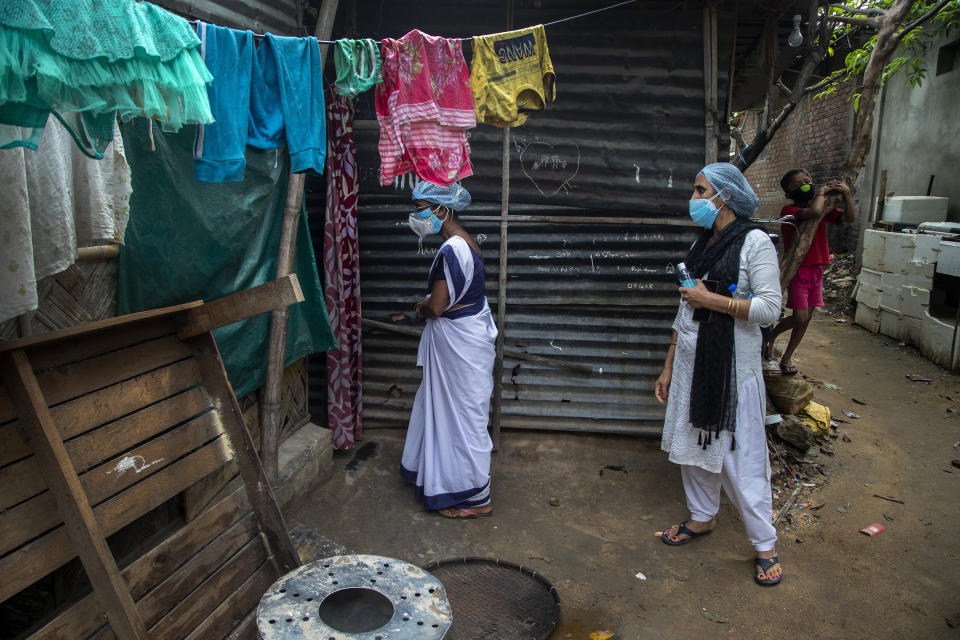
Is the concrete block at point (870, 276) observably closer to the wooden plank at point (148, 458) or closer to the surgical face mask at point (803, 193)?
the surgical face mask at point (803, 193)

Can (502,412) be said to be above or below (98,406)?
below

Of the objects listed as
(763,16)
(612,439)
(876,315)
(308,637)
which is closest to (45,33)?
(308,637)

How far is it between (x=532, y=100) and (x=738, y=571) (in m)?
3.07

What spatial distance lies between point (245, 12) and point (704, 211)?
2.77 m

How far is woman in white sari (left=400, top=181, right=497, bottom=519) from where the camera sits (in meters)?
3.83

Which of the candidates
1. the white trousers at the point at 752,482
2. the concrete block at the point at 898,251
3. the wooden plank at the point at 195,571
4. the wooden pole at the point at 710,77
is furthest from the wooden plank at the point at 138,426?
the concrete block at the point at 898,251

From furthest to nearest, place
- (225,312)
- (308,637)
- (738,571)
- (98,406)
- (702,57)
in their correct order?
(702,57) → (738,571) → (225,312) → (98,406) → (308,637)

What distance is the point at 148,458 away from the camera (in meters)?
2.28

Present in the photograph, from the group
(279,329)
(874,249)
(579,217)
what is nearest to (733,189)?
(579,217)

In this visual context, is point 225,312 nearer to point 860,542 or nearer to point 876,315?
point 860,542

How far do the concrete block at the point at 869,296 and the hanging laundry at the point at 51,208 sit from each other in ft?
30.4

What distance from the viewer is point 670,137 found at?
4715 millimetres

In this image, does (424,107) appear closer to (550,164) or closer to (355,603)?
(550,164)

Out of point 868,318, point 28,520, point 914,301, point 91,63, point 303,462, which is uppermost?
point 91,63
